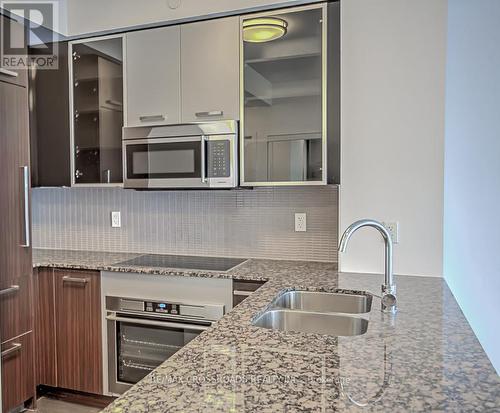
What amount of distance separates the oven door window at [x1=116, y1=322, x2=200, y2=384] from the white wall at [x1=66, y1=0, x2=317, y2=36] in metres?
1.88

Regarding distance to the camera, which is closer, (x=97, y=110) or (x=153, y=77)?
(x=153, y=77)

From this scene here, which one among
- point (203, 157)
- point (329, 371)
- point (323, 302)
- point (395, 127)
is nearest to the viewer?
point (329, 371)

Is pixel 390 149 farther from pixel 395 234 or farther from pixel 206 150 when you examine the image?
pixel 206 150

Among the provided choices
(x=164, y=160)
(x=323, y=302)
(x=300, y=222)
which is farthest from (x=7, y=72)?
(x=323, y=302)

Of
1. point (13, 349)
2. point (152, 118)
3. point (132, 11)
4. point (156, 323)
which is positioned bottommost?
point (13, 349)

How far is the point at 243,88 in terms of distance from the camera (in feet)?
7.84

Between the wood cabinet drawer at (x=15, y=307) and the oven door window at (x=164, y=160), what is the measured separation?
2.94ft

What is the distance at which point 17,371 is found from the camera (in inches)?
92.0

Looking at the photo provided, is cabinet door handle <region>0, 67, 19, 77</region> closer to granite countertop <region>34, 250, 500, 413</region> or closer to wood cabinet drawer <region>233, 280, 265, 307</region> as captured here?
wood cabinet drawer <region>233, 280, 265, 307</region>

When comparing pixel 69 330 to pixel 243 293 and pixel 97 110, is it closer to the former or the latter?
pixel 243 293

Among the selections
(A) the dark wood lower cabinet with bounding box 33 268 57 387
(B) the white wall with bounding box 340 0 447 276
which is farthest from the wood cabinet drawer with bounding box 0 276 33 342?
(B) the white wall with bounding box 340 0 447 276

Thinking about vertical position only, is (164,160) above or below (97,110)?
below

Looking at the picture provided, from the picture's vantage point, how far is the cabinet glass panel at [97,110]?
8.80ft

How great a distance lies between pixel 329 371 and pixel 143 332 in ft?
5.66
